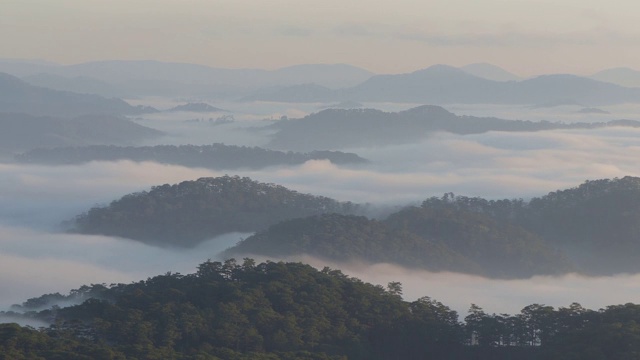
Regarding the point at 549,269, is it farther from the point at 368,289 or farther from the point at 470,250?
the point at 368,289

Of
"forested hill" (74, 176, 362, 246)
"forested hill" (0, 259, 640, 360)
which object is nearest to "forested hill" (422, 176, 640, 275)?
"forested hill" (74, 176, 362, 246)

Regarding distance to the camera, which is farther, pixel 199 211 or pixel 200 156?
pixel 200 156

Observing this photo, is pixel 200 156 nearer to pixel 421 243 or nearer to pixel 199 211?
pixel 199 211

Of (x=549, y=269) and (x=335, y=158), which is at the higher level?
(x=335, y=158)

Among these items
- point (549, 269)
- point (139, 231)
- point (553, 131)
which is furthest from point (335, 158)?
point (549, 269)

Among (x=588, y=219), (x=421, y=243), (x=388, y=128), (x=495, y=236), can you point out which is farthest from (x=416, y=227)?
(x=388, y=128)

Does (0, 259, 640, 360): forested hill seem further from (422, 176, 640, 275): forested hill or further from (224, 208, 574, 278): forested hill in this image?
(422, 176, 640, 275): forested hill
